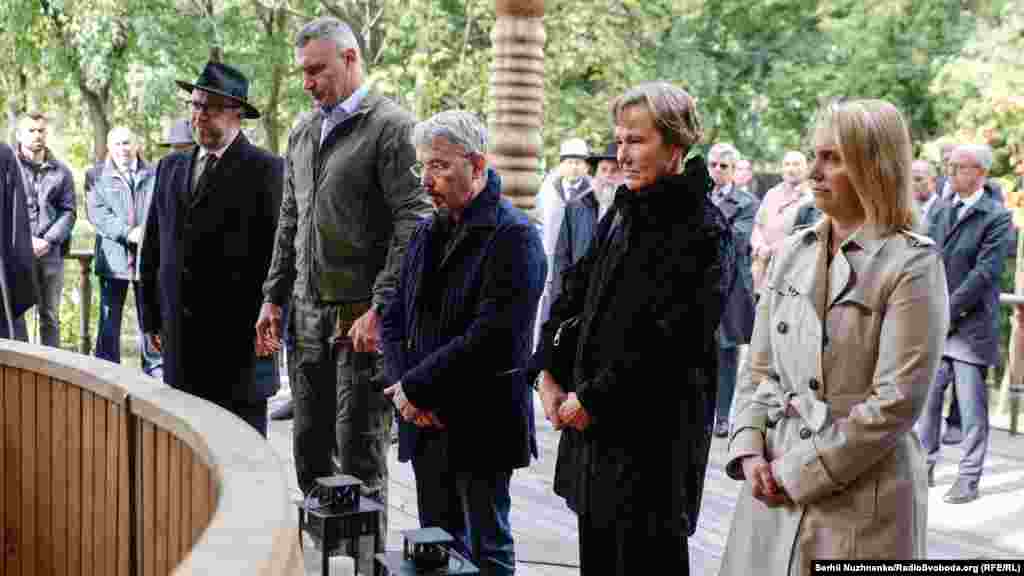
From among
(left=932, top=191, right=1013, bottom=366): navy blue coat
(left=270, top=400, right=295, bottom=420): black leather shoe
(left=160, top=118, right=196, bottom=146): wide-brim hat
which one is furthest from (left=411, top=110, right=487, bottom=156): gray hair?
(left=160, top=118, right=196, bottom=146): wide-brim hat

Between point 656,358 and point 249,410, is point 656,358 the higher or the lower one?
the higher one

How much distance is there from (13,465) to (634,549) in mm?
2171

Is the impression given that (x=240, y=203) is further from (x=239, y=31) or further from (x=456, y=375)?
(x=239, y=31)

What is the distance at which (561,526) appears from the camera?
5992 mm

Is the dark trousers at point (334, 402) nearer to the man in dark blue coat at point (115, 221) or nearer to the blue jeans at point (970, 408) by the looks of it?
the blue jeans at point (970, 408)

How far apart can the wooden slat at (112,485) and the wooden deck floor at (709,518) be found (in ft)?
3.99

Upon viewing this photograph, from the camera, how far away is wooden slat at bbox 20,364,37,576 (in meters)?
4.03

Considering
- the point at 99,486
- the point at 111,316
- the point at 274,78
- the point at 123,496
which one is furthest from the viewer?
the point at 274,78

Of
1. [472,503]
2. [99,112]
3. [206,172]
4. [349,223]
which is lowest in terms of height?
[472,503]

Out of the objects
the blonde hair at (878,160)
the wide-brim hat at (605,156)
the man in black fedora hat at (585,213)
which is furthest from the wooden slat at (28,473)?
the man in black fedora hat at (585,213)

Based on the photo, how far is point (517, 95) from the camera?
330 inches

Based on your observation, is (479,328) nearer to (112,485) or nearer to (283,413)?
(112,485)

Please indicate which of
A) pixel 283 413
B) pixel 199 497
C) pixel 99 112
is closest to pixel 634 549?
pixel 199 497

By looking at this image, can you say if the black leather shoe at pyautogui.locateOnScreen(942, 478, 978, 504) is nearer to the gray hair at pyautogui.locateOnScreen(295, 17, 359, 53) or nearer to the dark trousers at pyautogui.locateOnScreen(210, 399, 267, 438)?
the dark trousers at pyautogui.locateOnScreen(210, 399, 267, 438)
